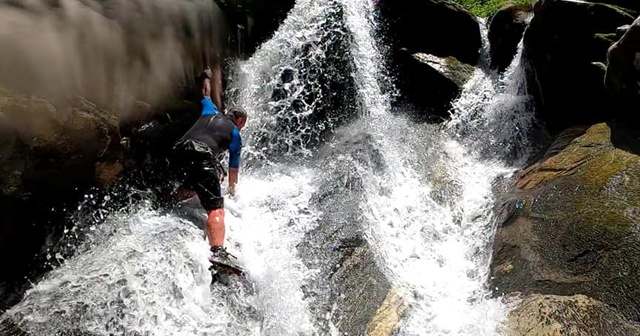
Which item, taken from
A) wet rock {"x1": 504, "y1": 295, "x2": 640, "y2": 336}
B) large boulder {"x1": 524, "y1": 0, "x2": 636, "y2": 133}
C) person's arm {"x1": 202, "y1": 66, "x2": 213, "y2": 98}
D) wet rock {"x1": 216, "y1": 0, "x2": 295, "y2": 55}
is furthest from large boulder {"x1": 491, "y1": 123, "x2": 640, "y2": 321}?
wet rock {"x1": 216, "y1": 0, "x2": 295, "y2": 55}

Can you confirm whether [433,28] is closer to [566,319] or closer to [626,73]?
[626,73]

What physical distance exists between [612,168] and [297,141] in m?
4.60

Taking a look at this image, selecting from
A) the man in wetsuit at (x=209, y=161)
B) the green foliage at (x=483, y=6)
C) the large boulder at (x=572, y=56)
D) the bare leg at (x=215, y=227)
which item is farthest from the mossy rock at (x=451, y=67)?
the bare leg at (x=215, y=227)

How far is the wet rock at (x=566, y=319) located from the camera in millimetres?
4238

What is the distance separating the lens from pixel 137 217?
583 centimetres

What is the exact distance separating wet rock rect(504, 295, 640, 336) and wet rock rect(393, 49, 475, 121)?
16.0 feet

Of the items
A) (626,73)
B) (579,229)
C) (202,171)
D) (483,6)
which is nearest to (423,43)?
(483,6)

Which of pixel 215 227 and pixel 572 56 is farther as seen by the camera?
pixel 572 56

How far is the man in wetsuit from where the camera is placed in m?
5.34

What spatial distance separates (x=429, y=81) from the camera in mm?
9273

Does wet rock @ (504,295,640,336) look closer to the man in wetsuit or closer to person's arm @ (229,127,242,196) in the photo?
the man in wetsuit

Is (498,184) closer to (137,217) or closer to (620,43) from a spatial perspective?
(620,43)

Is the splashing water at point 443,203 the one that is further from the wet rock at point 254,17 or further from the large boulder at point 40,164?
the large boulder at point 40,164

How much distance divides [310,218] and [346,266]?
1064 mm
